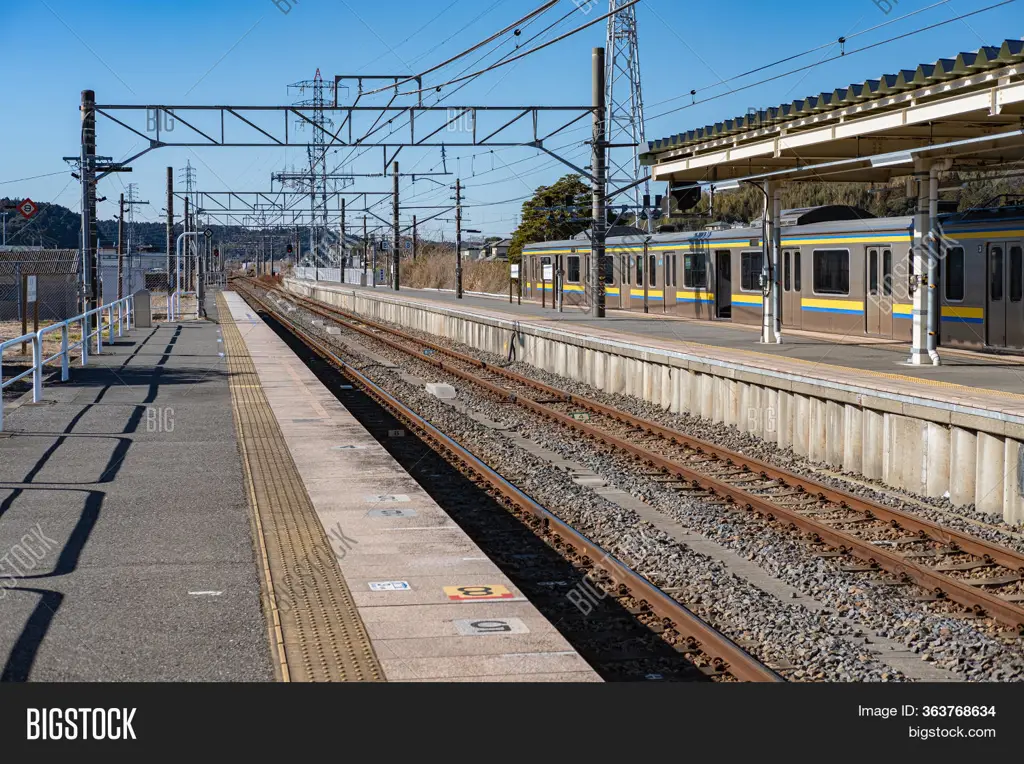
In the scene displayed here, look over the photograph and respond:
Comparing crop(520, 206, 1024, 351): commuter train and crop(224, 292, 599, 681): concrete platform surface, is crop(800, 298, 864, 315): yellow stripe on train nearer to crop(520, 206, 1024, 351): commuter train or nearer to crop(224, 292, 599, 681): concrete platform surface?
crop(520, 206, 1024, 351): commuter train

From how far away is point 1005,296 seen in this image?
66.0 feet

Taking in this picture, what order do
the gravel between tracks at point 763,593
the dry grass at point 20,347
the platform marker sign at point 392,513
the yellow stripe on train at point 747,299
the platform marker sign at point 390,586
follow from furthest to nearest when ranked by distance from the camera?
Result: the yellow stripe on train at point 747,299 → the dry grass at point 20,347 → the platform marker sign at point 392,513 → the platform marker sign at point 390,586 → the gravel between tracks at point 763,593

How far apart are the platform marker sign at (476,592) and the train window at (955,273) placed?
1548cm

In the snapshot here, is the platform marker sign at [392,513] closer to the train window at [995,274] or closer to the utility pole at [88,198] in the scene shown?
the train window at [995,274]

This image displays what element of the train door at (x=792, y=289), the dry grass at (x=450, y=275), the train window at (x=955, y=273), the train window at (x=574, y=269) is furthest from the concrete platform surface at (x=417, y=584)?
the dry grass at (x=450, y=275)

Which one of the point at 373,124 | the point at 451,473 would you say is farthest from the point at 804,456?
the point at 373,124

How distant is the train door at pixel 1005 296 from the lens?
775 inches

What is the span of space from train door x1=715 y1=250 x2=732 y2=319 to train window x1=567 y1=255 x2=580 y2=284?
1132 cm

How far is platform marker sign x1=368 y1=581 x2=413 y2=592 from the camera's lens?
809 centimetres

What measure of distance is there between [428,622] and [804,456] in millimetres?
9472

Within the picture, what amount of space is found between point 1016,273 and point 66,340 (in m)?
15.7

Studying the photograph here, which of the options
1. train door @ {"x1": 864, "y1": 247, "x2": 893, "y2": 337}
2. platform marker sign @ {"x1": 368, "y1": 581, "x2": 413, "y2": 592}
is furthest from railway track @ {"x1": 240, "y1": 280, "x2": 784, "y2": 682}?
train door @ {"x1": 864, "y1": 247, "x2": 893, "y2": 337}
